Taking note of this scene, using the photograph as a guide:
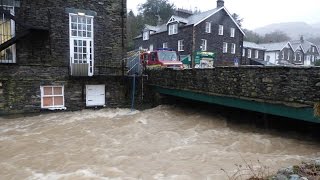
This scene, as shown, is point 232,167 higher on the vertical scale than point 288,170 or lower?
lower

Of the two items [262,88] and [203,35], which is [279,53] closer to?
[203,35]

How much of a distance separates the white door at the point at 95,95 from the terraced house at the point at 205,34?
1756 centimetres

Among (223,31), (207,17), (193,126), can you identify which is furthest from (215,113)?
(223,31)

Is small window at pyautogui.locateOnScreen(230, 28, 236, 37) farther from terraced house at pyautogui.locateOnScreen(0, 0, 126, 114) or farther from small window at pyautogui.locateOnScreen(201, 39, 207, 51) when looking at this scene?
terraced house at pyautogui.locateOnScreen(0, 0, 126, 114)

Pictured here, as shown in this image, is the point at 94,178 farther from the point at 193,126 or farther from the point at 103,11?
the point at 103,11

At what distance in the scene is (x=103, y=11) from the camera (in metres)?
18.5

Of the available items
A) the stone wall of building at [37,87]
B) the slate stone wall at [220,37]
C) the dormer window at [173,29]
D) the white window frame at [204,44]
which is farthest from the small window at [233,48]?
the stone wall of building at [37,87]

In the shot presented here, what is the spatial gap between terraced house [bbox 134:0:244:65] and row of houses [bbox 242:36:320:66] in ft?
20.6

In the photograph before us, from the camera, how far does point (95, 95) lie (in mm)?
18484

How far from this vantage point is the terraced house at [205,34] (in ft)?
114

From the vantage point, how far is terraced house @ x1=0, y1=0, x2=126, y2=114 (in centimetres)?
1619

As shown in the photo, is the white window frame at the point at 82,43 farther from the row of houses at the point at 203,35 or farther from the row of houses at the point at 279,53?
the row of houses at the point at 279,53

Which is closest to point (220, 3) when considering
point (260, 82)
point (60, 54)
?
point (60, 54)

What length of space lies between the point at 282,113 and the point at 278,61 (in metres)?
44.8
